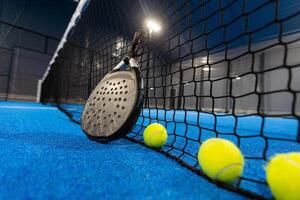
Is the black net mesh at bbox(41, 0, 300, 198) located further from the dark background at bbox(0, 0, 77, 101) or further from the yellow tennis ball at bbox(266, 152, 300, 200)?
the dark background at bbox(0, 0, 77, 101)

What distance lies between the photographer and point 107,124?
0.86 meters

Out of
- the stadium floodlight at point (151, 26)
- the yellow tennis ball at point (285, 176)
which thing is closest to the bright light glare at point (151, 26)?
the stadium floodlight at point (151, 26)

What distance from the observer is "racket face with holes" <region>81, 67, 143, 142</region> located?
82cm

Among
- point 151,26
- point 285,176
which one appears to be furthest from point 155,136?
point 151,26

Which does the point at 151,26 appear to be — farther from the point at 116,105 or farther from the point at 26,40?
the point at 26,40

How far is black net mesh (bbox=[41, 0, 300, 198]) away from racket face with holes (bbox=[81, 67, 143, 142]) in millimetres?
238

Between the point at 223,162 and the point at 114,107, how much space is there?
521 millimetres

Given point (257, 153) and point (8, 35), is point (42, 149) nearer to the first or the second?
point (257, 153)

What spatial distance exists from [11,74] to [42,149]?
25.9 feet

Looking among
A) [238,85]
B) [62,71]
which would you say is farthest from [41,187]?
[238,85]

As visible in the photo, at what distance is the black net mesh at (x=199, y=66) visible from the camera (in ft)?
2.45

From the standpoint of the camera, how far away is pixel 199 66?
0.94 metres

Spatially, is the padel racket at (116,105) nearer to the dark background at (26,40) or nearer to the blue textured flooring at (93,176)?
the blue textured flooring at (93,176)

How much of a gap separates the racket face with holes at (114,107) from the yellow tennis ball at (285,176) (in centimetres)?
51
